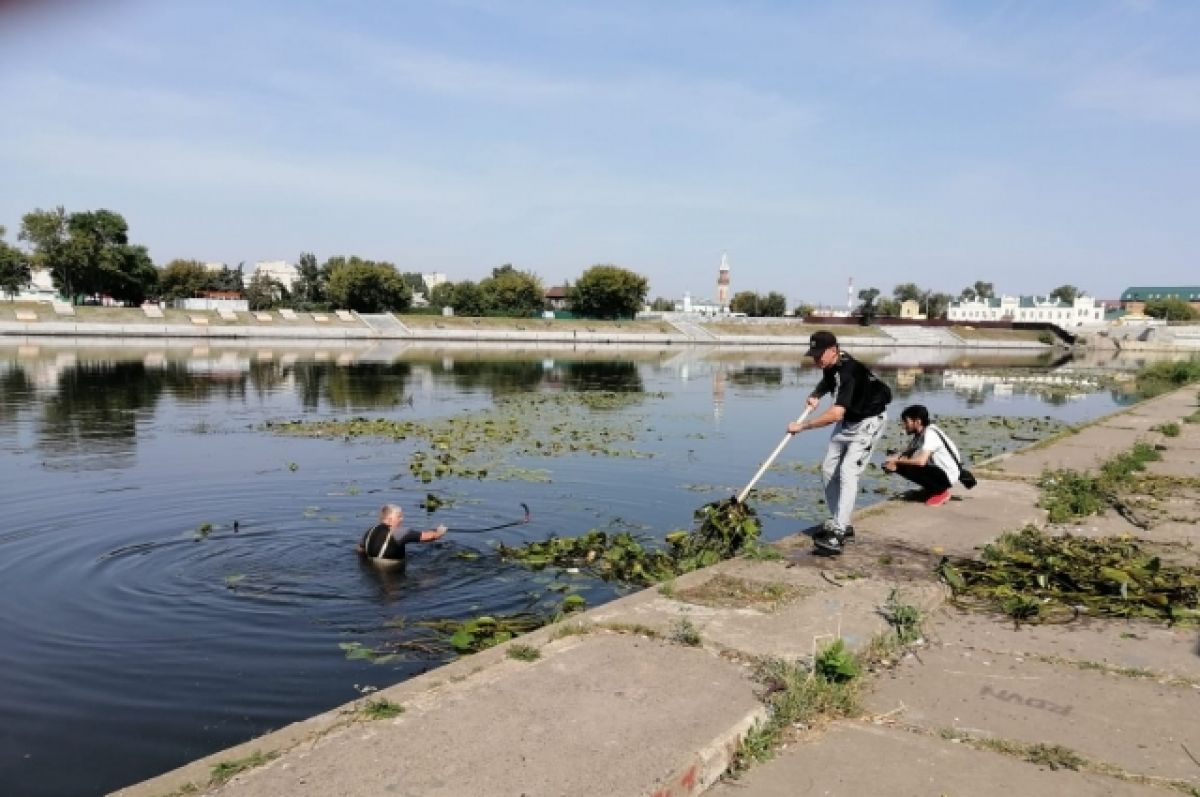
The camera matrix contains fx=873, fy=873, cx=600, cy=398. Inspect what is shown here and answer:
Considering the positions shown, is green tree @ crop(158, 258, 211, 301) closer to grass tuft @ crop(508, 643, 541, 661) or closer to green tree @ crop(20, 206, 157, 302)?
green tree @ crop(20, 206, 157, 302)

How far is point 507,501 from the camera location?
41.8 feet

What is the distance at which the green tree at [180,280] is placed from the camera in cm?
11869

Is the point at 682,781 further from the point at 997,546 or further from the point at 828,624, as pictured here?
the point at 997,546

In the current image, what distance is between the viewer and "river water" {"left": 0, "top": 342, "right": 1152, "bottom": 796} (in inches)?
233

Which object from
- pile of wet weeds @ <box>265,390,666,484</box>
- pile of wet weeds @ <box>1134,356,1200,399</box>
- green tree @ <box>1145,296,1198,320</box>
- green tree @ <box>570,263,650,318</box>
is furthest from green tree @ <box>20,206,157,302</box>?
green tree @ <box>1145,296,1198,320</box>

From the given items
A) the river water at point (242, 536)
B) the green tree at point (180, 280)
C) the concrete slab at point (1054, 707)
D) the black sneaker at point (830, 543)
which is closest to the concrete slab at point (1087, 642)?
the concrete slab at point (1054, 707)

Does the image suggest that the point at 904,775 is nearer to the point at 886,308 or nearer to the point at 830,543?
the point at 830,543

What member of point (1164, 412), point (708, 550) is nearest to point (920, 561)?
point (708, 550)

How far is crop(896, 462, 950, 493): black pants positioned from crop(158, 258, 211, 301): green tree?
12473 cm

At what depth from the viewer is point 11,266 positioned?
9225 centimetres

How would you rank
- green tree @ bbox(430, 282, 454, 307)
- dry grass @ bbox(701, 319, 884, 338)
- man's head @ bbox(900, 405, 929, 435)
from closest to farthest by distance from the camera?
man's head @ bbox(900, 405, 929, 435)
dry grass @ bbox(701, 319, 884, 338)
green tree @ bbox(430, 282, 454, 307)

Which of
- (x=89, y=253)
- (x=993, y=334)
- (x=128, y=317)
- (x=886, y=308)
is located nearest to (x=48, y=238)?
(x=89, y=253)

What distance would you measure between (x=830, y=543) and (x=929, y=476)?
3.38 metres

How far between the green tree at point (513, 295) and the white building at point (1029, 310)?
101m
